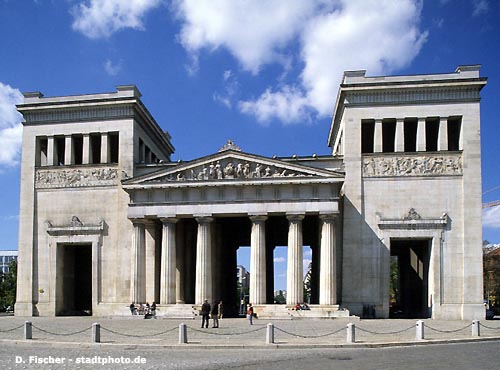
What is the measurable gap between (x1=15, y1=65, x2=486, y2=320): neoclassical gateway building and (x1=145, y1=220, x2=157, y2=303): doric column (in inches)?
3.8

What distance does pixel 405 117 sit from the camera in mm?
53625

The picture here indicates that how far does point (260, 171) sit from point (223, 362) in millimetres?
30680

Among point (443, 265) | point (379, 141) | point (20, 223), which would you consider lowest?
point (443, 265)

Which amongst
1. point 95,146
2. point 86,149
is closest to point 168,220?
point 86,149

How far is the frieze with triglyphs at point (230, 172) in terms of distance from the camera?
5139 centimetres

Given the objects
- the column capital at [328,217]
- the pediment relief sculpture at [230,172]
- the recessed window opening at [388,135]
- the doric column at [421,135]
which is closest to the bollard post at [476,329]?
the column capital at [328,217]

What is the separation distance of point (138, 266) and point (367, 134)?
26824 millimetres

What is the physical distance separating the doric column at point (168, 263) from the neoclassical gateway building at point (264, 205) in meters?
0.12

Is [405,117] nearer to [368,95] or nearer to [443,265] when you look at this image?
[368,95]

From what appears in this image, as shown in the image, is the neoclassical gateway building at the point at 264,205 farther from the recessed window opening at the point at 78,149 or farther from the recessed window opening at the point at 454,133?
the recessed window opening at the point at 78,149

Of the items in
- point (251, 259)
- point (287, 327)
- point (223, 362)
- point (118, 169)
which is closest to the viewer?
point (223, 362)

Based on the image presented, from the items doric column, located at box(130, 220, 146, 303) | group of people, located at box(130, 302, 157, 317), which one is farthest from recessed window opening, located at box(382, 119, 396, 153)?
group of people, located at box(130, 302, 157, 317)

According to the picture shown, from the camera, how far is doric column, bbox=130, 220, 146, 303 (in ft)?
172

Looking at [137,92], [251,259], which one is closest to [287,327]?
[251,259]
